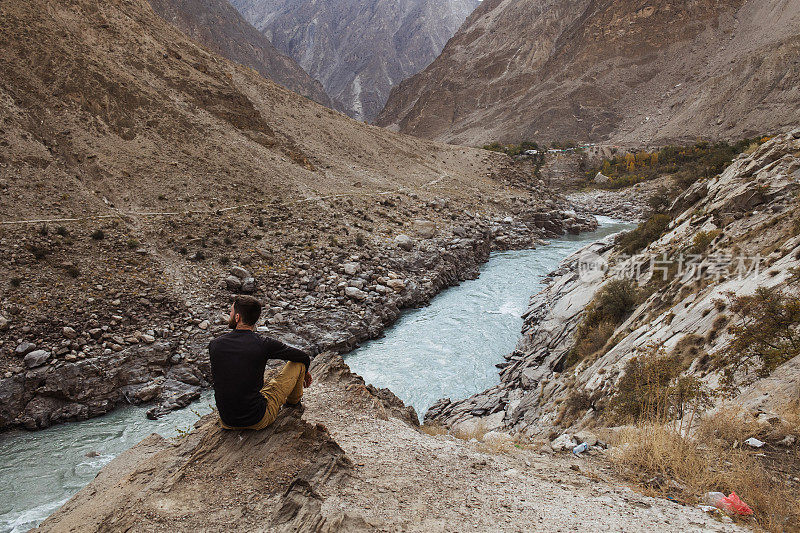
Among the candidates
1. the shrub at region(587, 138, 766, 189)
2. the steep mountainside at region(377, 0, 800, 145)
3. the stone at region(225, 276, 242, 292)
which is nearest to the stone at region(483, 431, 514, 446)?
the stone at region(225, 276, 242, 292)

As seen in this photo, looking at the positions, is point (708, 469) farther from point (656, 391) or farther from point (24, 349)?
point (24, 349)

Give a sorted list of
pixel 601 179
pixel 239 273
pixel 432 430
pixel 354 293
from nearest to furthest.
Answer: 1. pixel 432 430
2. pixel 239 273
3. pixel 354 293
4. pixel 601 179

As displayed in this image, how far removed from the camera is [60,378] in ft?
37.9

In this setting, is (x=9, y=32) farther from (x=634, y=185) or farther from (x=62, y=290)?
(x=634, y=185)

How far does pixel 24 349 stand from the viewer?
1162 centimetres

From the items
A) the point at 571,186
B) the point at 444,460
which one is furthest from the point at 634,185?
the point at 444,460

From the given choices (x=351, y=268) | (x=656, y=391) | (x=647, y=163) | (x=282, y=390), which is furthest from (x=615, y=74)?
(x=282, y=390)

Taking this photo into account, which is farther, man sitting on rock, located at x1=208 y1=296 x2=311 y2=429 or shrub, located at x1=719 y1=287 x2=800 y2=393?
shrub, located at x1=719 y1=287 x2=800 y2=393

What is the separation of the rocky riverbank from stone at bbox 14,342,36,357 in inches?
1.1

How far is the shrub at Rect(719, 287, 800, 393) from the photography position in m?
5.46

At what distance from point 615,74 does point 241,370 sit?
337ft

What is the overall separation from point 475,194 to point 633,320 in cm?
2780

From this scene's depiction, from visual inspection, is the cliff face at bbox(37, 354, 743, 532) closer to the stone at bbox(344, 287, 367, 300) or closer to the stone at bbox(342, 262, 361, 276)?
the stone at bbox(344, 287, 367, 300)

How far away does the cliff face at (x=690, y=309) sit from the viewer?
6.73 meters
